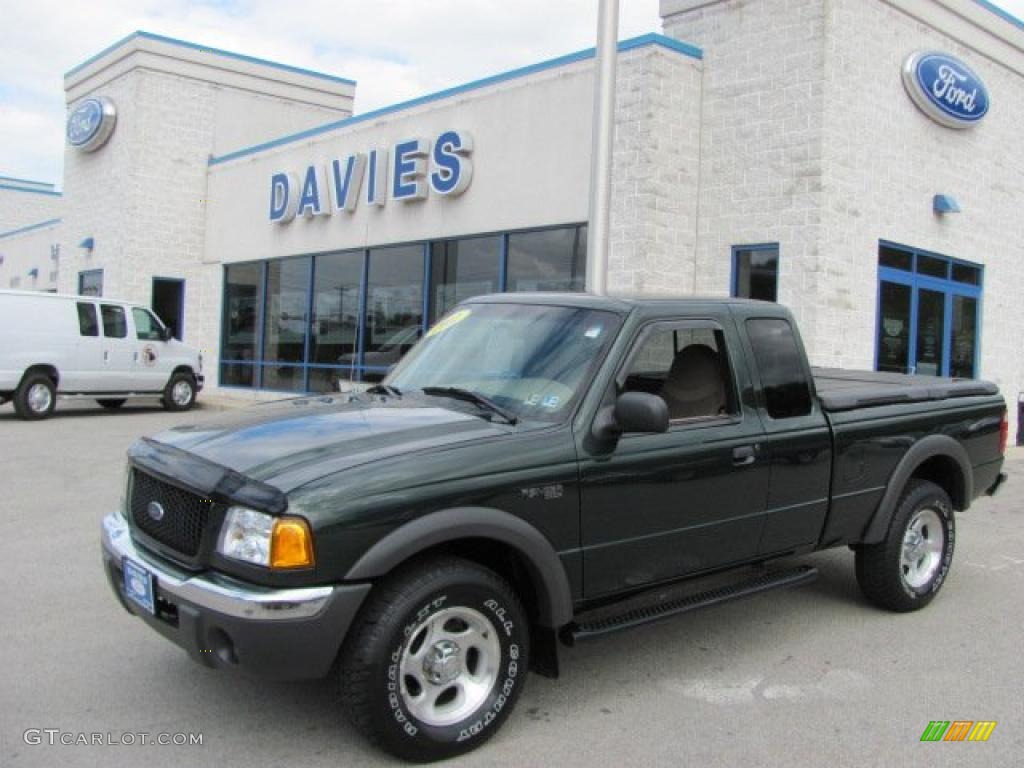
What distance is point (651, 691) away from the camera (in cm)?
424

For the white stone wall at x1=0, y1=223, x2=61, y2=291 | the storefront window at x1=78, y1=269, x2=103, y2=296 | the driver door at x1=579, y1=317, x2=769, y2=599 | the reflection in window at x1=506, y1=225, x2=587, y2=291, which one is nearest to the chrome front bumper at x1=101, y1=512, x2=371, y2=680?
the driver door at x1=579, y1=317, x2=769, y2=599

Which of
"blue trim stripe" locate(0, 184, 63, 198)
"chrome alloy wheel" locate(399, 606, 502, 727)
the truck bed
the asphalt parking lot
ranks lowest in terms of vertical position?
the asphalt parking lot

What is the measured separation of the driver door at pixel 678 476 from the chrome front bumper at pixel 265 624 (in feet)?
3.75

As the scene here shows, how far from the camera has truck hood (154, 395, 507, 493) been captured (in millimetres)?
3430

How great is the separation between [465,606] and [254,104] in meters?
21.6

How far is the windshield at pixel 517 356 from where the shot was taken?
4.10m

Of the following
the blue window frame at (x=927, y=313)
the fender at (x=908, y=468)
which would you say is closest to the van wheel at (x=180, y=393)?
the blue window frame at (x=927, y=313)

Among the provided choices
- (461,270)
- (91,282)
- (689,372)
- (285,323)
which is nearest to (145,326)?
(285,323)

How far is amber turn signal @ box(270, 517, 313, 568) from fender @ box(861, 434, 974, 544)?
134 inches

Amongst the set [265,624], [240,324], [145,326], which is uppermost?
[240,324]

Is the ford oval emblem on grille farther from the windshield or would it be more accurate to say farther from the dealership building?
the dealership building

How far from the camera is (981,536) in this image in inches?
309

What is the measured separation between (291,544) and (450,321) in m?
2.07

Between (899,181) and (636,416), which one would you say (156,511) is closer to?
(636,416)
